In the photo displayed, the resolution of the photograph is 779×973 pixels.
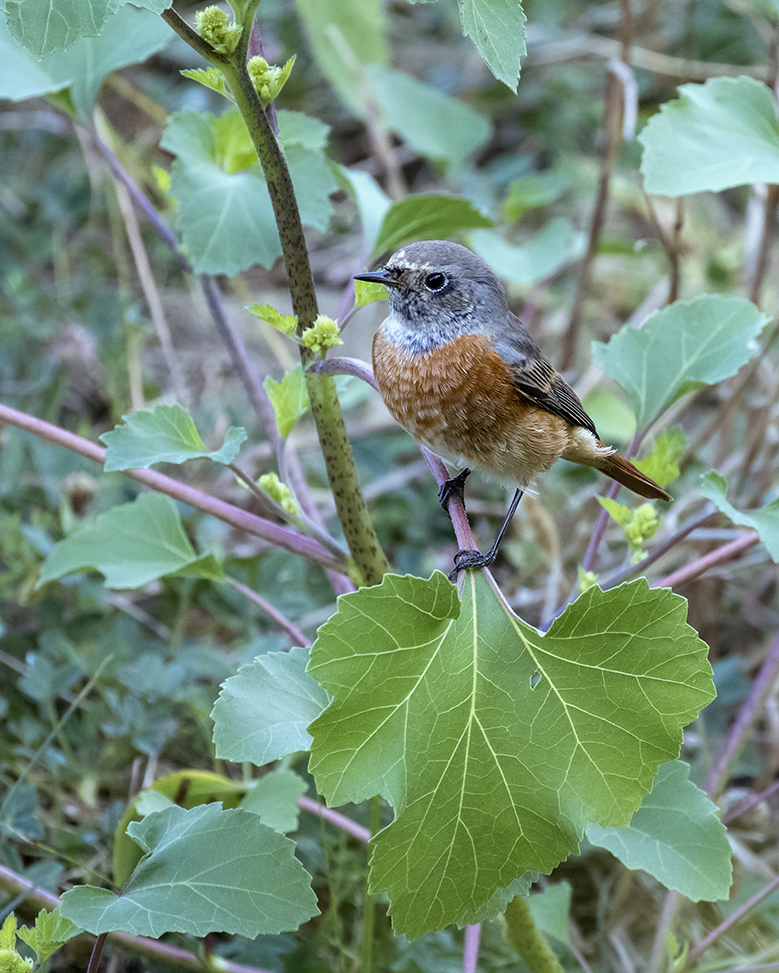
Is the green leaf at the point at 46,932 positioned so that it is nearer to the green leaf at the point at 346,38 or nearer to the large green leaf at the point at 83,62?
the large green leaf at the point at 83,62

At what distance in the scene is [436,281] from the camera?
205cm

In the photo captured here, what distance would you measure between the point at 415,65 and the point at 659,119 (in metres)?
3.69

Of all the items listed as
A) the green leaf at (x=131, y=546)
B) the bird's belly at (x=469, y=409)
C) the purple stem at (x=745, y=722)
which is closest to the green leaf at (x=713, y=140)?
the bird's belly at (x=469, y=409)

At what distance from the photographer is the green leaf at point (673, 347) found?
2002 millimetres

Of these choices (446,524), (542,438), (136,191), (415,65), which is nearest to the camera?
(542,438)

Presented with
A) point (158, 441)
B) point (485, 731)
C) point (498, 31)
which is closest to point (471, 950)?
point (485, 731)

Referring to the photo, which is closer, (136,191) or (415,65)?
(136,191)

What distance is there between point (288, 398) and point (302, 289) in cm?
23

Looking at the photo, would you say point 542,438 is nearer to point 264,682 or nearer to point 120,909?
point 264,682

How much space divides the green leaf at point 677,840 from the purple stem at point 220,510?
2.31 feet

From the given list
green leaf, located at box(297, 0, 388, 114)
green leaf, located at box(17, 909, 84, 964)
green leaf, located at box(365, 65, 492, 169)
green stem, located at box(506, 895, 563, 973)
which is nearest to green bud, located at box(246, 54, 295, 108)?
green leaf, located at box(17, 909, 84, 964)

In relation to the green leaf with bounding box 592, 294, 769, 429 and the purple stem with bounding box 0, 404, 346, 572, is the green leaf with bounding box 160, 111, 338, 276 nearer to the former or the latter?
the purple stem with bounding box 0, 404, 346, 572

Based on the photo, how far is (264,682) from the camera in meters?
1.53

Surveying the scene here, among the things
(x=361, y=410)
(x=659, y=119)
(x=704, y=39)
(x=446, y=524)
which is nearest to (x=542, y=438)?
(x=659, y=119)
